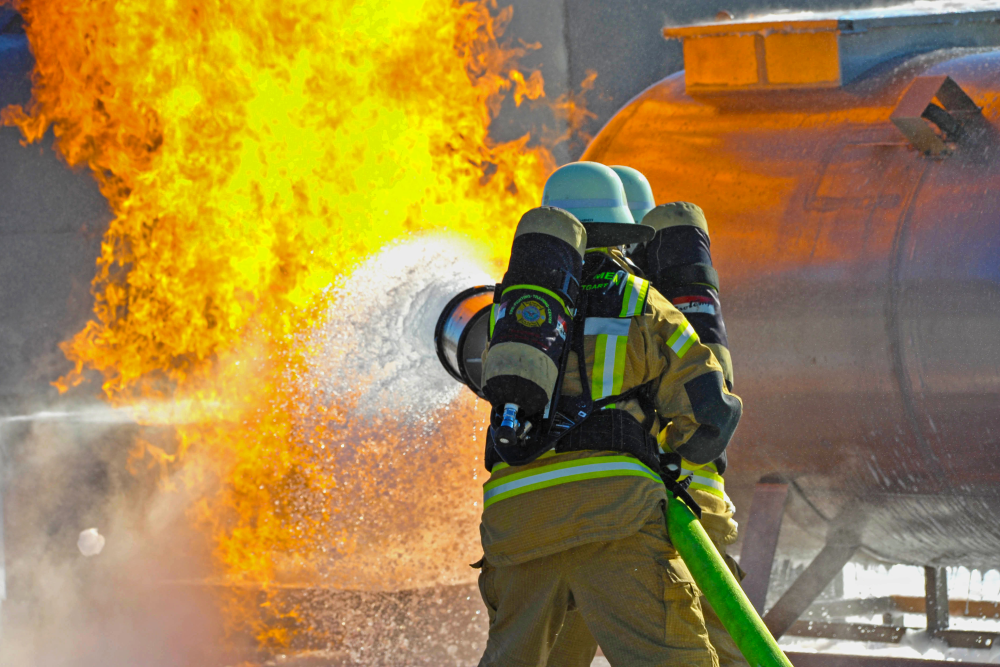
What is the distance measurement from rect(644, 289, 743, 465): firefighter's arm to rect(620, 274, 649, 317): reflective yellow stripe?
0.12 feet

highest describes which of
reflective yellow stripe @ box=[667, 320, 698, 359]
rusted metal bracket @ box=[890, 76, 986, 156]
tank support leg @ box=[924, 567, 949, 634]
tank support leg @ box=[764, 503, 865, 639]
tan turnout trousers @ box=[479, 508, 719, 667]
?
rusted metal bracket @ box=[890, 76, 986, 156]

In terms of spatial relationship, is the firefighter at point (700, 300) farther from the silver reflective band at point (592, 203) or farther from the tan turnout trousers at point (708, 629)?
the silver reflective band at point (592, 203)

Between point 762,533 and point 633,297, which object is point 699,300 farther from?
point 762,533

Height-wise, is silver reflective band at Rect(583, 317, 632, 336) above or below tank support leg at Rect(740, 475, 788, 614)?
above

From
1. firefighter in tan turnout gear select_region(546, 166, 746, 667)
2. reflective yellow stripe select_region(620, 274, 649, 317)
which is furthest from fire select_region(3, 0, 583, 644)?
reflective yellow stripe select_region(620, 274, 649, 317)

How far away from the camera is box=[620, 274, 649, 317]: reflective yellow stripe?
6.41 ft

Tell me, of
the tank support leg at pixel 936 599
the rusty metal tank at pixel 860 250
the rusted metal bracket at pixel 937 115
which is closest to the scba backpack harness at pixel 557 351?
the rusty metal tank at pixel 860 250

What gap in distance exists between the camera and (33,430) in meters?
5.72

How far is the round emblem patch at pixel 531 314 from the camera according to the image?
186 cm

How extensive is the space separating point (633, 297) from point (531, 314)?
0.23m

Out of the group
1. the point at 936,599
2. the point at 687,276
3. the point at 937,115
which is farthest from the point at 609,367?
the point at 936,599

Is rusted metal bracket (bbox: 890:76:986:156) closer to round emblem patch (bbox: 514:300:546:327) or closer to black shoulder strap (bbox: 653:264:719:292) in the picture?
black shoulder strap (bbox: 653:264:719:292)

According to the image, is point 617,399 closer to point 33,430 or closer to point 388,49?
point 388,49

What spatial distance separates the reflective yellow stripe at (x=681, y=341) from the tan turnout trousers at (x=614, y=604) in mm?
317
